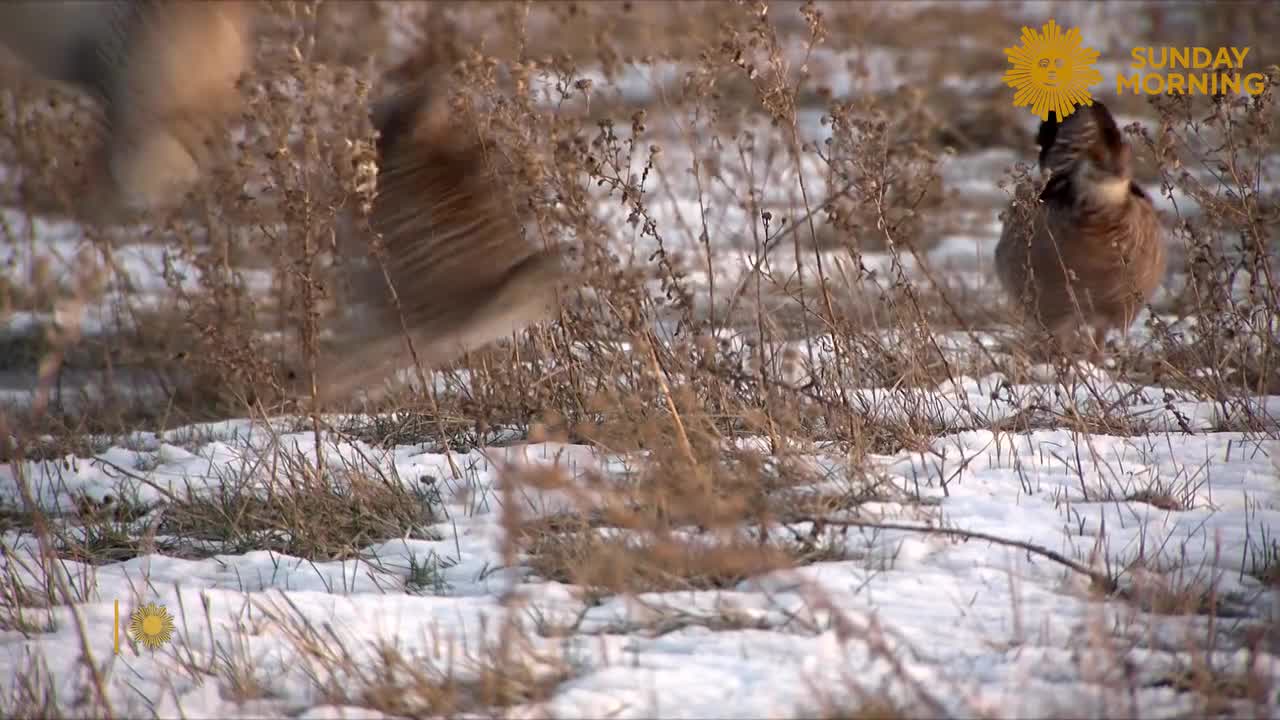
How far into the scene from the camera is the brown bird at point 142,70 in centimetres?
540

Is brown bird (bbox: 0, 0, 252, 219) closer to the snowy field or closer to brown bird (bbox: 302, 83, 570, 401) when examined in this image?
brown bird (bbox: 302, 83, 570, 401)

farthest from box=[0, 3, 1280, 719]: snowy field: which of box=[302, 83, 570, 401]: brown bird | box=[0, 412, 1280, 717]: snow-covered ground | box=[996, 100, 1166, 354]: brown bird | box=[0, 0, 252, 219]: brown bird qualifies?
box=[0, 0, 252, 219]: brown bird

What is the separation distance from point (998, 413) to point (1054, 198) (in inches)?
58.4

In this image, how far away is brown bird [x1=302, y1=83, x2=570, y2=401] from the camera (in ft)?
15.6

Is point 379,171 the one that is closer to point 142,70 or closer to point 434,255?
point 434,255

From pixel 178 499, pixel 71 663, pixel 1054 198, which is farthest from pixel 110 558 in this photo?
pixel 1054 198

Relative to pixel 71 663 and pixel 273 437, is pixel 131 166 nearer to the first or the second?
pixel 273 437

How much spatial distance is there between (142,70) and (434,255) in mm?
1614

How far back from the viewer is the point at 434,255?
4.83 metres

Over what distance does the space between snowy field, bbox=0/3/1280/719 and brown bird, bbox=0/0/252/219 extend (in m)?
1.53

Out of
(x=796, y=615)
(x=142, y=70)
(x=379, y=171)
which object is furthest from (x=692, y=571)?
(x=142, y=70)

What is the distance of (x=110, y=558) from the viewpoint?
370cm

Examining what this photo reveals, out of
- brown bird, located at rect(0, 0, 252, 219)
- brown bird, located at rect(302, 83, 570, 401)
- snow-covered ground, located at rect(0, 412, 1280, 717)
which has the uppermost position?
brown bird, located at rect(0, 0, 252, 219)

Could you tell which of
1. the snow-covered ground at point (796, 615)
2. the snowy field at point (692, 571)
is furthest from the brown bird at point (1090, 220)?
the snow-covered ground at point (796, 615)
